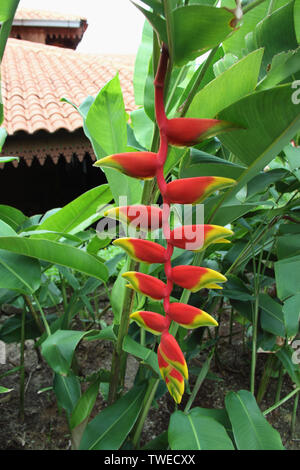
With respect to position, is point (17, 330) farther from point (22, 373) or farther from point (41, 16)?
point (41, 16)

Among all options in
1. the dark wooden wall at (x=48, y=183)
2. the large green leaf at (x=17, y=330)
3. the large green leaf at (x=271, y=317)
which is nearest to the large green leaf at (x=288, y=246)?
the large green leaf at (x=271, y=317)

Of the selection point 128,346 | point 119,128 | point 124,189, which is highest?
point 119,128

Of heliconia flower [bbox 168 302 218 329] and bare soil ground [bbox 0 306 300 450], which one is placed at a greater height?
heliconia flower [bbox 168 302 218 329]

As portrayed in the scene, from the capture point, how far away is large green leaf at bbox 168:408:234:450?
61 cm

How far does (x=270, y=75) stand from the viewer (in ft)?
1.42

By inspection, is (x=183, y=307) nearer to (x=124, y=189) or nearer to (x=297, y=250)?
(x=124, y=189)

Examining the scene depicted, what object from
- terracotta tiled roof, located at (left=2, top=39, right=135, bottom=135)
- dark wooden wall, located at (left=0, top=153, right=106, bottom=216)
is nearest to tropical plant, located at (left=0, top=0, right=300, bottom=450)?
terracotta tiled roof, located at (left=2, top=39, right=135, bottom=135)

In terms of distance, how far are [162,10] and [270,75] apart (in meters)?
0.18

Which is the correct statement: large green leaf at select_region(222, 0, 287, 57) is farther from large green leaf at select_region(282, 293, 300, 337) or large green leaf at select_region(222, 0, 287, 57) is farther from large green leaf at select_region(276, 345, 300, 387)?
large green leaf at select_region(276, 345, 300, 387)

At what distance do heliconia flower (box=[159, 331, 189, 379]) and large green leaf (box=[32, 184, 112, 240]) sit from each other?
47cm

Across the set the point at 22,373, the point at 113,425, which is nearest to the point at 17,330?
the point at 22,373

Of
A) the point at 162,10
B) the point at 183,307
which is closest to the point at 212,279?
the point at 183,307

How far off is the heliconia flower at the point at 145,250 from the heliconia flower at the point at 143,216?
0.04ft

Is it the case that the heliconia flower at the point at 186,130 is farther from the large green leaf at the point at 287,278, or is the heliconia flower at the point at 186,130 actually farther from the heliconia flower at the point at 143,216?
the large green leaf at the point at 287,278
